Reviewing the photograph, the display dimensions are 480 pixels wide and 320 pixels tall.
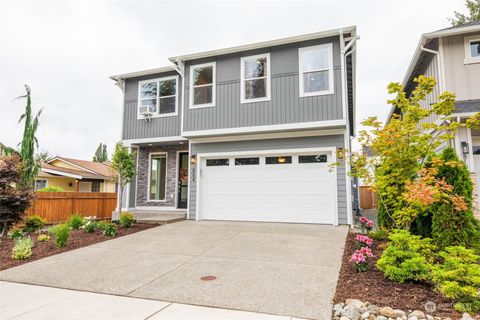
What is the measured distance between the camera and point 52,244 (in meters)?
6.64

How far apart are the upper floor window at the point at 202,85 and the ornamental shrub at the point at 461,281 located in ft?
26.3

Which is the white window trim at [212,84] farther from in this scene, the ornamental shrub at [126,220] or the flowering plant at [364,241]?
the flowering plant at [364,241]

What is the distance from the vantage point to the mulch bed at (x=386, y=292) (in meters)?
3.08

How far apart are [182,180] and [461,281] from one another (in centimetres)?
971

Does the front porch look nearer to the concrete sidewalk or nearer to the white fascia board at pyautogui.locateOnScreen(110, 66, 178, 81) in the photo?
the white fascia board at pyautogui.locateOnScreen(110, 66, 178, 81)

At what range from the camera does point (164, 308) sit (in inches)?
126

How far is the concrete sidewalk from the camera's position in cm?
300

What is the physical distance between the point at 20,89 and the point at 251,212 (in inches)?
557

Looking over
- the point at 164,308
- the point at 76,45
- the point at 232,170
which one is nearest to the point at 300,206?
the point at 232,170

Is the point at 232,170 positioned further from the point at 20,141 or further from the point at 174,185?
the point at 20,141

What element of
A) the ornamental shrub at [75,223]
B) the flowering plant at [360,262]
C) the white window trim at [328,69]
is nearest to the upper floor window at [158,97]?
the ornamental shrub at [75,223]

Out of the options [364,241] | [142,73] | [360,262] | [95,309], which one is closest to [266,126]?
[364,241]

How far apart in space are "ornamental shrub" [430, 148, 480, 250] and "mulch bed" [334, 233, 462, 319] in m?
1.98

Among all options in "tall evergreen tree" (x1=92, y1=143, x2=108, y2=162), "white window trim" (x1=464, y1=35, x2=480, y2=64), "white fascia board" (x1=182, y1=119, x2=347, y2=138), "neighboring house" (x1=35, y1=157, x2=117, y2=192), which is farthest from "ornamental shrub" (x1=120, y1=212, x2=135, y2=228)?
"tall evergreen tree" (x1=92, y1=143, x2=108, y2=162)
